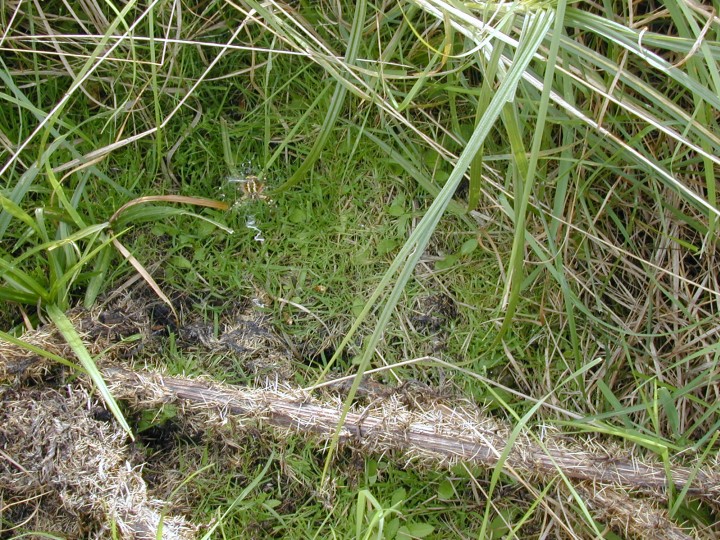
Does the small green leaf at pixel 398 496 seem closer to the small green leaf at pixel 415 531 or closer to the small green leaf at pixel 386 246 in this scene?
the small green leaf at pixel 415 531

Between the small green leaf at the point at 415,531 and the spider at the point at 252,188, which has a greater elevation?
the spider at the point at 252,188

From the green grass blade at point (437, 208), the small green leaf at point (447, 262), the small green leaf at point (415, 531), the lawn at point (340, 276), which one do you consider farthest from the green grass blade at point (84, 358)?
the small green leaf at point (447, 262)

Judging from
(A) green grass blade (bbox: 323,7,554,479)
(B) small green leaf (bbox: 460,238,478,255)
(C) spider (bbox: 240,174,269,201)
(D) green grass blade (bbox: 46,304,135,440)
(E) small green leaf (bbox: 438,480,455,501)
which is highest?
(A) green grass blade (bbox: 323,7,554,479)

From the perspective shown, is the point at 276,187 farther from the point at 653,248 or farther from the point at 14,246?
the point at 653,248

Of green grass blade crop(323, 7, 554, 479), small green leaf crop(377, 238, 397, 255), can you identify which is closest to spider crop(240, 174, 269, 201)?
small green leaf crop(377, 238, 397, 255)

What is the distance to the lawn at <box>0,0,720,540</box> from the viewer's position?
4.88ft

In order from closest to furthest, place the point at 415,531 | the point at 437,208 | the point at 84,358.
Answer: the point at 437,208 < the point at 84,358 < the point at 415,531

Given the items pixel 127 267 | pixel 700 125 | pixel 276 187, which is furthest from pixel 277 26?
pixel 700 125

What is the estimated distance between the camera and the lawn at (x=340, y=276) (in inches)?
58.6

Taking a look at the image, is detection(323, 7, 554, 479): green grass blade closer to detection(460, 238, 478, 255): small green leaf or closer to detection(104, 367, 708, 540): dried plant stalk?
detection(104, 367, 708, 540): dried plant stalk

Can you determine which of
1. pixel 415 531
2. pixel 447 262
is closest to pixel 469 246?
pixel 447 262

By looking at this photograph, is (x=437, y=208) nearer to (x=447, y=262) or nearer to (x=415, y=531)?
(x=447, y=262)

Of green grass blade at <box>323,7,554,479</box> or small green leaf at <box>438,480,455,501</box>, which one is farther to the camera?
small green leaf at <box>438,480,455,501</box>

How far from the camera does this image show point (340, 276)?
174cm
